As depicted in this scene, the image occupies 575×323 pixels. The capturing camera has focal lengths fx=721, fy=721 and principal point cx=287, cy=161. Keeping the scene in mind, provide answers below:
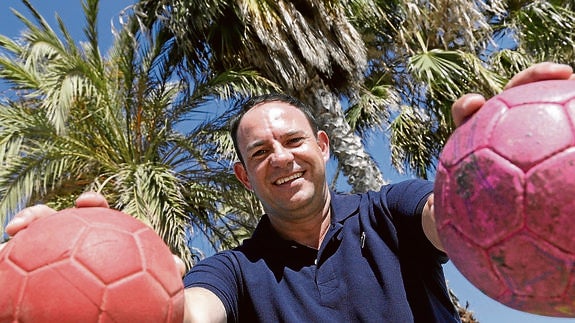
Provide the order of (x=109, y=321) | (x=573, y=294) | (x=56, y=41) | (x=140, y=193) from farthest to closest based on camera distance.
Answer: (x=56, y=41), (x=140, y=193), (x=109, y=321), (x=573, y=294)

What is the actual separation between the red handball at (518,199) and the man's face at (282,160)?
4.45ft

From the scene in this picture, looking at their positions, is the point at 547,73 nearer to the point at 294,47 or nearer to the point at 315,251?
the point at 315,251

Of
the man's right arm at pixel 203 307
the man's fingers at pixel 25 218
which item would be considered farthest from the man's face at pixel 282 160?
the man's fingers at pixel 25 218

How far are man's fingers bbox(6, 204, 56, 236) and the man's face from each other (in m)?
1.20

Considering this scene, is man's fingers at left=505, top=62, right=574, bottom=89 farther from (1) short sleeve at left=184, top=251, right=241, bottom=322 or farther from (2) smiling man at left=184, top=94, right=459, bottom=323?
(1) short sleeve at left=184, top=251, right=241, bottom=322

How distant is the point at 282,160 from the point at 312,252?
436mm

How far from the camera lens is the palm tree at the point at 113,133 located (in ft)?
31.1

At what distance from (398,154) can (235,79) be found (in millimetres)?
3446

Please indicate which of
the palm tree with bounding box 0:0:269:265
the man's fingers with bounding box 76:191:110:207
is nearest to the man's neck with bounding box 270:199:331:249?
the man's fingers with bounding box 76:191:110:207

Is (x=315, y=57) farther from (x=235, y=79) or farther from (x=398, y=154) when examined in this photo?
(x=398, y=154)

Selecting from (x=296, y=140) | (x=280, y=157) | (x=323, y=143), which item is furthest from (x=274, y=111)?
(x=323, y=143)

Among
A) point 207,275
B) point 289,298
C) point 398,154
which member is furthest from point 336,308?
point 398,154

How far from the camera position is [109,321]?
1.97 meters

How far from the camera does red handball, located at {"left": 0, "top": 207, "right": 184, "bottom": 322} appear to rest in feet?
6.41
